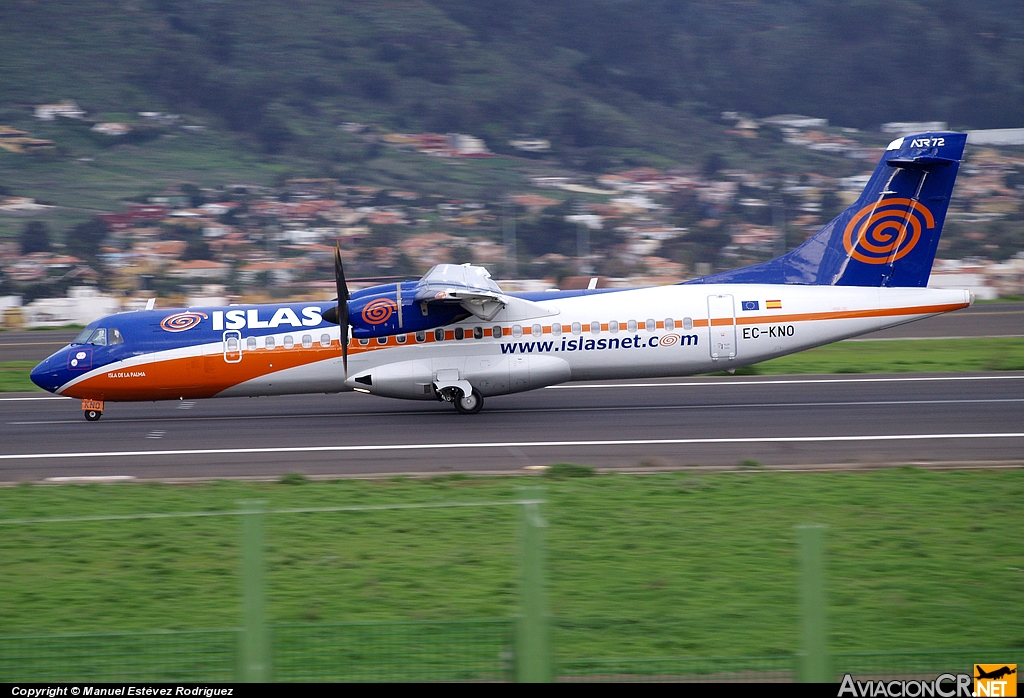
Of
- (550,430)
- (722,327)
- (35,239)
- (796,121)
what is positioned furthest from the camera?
(796,121)

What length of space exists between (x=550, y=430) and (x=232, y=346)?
7.63 m

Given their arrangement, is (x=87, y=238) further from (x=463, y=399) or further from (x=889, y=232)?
(x=889, y=232)

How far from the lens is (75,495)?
1445 centimetres

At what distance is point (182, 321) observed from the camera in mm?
22297

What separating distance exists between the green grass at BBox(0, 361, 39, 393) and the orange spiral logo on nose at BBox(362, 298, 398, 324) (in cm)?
1056

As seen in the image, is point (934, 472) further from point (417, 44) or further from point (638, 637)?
point (417, 44)

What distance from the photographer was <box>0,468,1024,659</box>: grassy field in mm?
8531

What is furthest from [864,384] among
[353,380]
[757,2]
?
[757,2]

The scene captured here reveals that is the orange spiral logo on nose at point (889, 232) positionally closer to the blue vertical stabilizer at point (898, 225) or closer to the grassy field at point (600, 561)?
the blue vertical stabilizer at point (898, 225)

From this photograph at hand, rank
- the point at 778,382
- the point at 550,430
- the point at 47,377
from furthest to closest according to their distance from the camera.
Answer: the point at 778,382, the point at 47,377, the point at 550,430

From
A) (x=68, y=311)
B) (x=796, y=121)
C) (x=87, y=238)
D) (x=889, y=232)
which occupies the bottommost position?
(x=889, y=232)

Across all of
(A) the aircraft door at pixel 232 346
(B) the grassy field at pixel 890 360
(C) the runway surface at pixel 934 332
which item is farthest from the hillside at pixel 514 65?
(A) the aircraft door at pixel 232 346

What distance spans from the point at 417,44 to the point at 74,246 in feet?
252

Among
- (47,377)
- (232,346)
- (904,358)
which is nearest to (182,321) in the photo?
(232,346)
